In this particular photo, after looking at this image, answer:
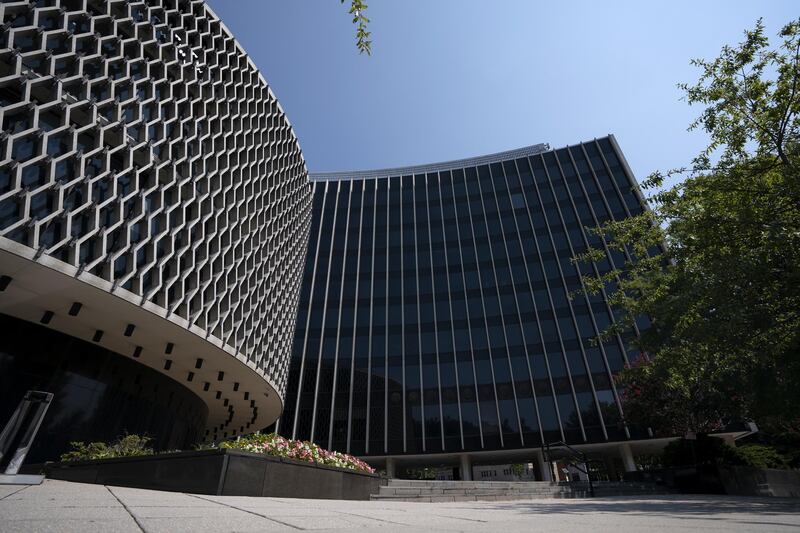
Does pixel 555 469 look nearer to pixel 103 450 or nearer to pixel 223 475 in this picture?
pixel 103 450

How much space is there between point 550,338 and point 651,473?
1432 centimetres

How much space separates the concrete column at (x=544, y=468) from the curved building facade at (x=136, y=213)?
2250 centimetres

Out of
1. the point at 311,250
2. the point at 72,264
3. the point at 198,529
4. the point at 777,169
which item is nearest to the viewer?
the point at 198,529

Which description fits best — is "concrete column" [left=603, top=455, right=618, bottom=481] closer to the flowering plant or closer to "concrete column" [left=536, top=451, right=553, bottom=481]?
"concrete column" [left=536, top=451, right=553, bottom=481]

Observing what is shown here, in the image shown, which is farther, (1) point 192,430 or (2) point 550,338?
(2) point 550,338

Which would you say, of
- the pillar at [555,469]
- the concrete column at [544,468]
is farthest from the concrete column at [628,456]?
the concrete column at [544,468]

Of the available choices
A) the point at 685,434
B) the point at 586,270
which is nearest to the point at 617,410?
the point at 685,434

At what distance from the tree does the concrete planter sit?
10939 mm

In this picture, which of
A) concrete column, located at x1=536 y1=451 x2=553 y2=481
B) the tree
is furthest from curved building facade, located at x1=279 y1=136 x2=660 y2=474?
the tree

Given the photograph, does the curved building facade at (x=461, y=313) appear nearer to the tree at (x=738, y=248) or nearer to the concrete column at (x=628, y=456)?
the concrete column at (x=628, y=456)

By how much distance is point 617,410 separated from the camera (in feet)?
101

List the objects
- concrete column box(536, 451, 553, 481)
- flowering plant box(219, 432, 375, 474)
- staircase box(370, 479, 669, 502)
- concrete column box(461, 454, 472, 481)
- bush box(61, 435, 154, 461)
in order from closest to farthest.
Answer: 1. flowering plant box(219, 432, 375, 474)
2. staircase box(370, 479, 669, 502)
3. bush box(61, 435, 154, 461)
4. concrete column box(536, 451, 553, 481)
5. concrete column box(461, 454, 472, 481)

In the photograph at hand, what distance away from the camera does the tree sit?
421 inches

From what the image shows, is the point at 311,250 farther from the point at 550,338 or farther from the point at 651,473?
the point at 651,473
